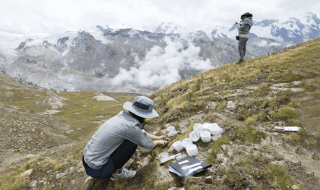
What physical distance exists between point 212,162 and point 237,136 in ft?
5.09

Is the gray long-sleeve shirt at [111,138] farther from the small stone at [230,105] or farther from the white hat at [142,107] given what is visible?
the small stone at [230,105]

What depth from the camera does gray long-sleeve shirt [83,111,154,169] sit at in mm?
4469

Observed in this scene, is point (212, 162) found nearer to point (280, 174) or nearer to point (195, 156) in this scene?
point (195, 156)

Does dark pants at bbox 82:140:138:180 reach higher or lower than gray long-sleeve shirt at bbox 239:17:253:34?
lower

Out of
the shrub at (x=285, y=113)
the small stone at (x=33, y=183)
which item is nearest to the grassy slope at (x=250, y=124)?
the shrub at (x=285, y=113)

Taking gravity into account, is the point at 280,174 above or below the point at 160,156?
above

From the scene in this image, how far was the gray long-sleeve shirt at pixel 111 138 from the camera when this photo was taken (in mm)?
4469

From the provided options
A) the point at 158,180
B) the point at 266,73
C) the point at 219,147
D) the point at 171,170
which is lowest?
the point at 158,180

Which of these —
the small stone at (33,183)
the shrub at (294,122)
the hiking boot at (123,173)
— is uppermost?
the shrub at (294,122)

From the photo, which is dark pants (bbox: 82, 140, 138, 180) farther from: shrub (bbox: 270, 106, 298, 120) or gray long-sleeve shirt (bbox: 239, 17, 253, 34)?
gray long-sleeve shirt (bbox: 239, 17, 253, 34)

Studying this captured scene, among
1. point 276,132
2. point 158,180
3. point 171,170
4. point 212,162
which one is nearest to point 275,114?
point 276,132

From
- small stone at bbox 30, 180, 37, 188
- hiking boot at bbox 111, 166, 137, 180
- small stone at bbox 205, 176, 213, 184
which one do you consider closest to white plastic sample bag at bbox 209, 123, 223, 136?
small stone at bbox 205, 176, 213, 184

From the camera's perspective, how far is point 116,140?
4559 mm

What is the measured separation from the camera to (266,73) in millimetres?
10914
